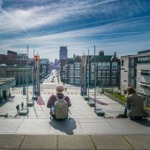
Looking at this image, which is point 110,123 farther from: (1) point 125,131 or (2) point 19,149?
(2) point 19,149

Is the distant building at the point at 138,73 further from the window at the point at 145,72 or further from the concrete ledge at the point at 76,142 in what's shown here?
the concrete ledge at the point at 76,142

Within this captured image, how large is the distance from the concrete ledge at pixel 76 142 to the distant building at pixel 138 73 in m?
43.3

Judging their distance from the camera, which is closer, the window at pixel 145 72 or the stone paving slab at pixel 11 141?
the stone paving slab at pixel 11 141

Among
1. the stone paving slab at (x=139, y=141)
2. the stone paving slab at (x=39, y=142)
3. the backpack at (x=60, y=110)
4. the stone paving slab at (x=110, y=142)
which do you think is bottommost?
the stone paving slab at (x=139, y=141)

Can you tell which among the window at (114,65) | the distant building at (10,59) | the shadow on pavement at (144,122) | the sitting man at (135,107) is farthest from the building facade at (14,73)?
the shadow on pavement at (144,122)

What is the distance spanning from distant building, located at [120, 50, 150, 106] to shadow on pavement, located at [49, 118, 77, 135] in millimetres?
41900

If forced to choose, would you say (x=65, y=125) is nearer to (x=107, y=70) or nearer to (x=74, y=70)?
(x=107, y=70)

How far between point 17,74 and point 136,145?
101669 mm

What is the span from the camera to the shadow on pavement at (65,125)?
22.0ft

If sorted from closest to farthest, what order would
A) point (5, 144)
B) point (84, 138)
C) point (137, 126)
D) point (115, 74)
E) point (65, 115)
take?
point (5, 144), point (84, 138), point (137, 126), point (65, 115), point (115, 74)

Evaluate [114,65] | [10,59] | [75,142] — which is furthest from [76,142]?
[10,59]

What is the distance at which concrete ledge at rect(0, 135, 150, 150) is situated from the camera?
204 inches

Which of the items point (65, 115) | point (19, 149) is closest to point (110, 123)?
point (65, 115)

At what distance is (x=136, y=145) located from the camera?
5.34 metres
